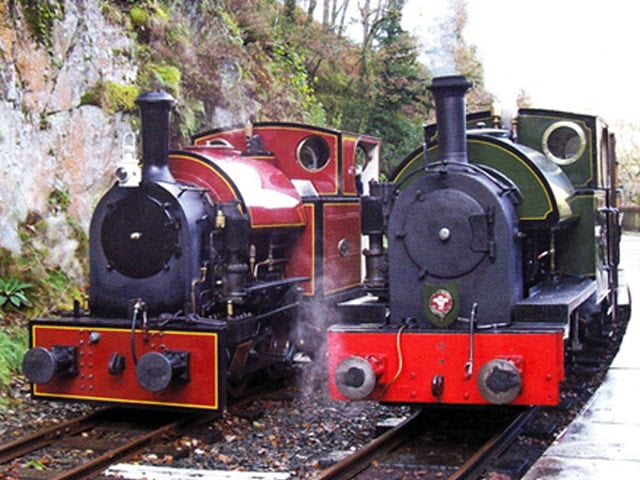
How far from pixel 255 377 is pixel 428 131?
3.21 metres

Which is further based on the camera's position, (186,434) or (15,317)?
(15,317)

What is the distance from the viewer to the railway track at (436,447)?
588 cm

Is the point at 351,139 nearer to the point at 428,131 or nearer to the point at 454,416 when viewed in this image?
the point at 428,131

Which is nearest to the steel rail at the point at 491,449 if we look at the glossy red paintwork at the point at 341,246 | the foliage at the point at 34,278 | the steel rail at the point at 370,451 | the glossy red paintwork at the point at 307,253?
the steel rail at the point at 370,451

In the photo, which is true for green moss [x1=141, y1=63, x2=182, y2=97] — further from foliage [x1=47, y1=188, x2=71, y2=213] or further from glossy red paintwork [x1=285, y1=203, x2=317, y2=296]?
glossy red paintwork [x1=285, y1=203, x2=317, y2=296]

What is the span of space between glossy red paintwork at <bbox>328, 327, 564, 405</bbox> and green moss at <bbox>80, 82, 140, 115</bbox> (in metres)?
6.16

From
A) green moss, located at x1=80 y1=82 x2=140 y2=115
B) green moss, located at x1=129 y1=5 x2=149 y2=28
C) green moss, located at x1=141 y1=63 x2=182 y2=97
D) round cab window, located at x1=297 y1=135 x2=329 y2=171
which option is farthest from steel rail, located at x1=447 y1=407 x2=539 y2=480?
green moss, located at x1=129 y1=5 x2=149 y2=28

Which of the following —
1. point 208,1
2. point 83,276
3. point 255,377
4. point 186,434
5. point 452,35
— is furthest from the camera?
point 208,1

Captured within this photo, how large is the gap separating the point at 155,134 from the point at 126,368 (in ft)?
6.37

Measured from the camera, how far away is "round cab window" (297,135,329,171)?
9.40 meters

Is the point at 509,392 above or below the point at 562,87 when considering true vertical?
below

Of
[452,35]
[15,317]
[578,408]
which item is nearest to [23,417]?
[15,317]

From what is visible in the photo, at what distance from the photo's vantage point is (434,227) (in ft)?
20.9

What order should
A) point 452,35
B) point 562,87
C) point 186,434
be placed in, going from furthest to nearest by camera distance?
point 562,87, point 452,35, point 186,434
